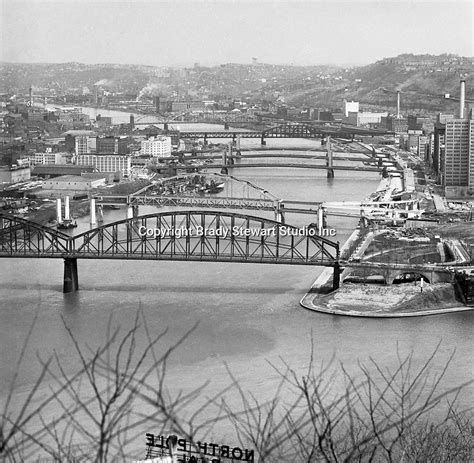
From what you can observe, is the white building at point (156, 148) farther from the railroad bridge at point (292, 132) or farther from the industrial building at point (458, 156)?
the industrial building at point (458, 156)

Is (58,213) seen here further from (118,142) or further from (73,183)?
(118,142)

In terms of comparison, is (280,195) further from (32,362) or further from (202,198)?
(32,362)

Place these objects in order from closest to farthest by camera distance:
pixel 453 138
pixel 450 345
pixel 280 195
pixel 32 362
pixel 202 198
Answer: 1. pixel 32 362
2. pixel 450 345
3. pixel 202 198
4. pixel 280 195
5. pixel 453 138

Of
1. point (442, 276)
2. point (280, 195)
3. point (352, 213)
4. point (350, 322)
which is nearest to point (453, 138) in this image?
point (280, 195)

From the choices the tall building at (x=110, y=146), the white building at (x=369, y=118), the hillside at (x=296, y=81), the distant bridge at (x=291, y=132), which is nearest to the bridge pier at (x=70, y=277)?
the tall building at (x=110, y=146)

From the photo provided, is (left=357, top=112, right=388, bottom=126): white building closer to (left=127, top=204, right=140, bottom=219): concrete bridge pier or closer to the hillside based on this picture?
the hillside

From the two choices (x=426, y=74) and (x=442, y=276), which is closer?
(x=442, y=276)

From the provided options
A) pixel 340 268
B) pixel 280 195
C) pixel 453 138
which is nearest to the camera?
pixel 340 268
